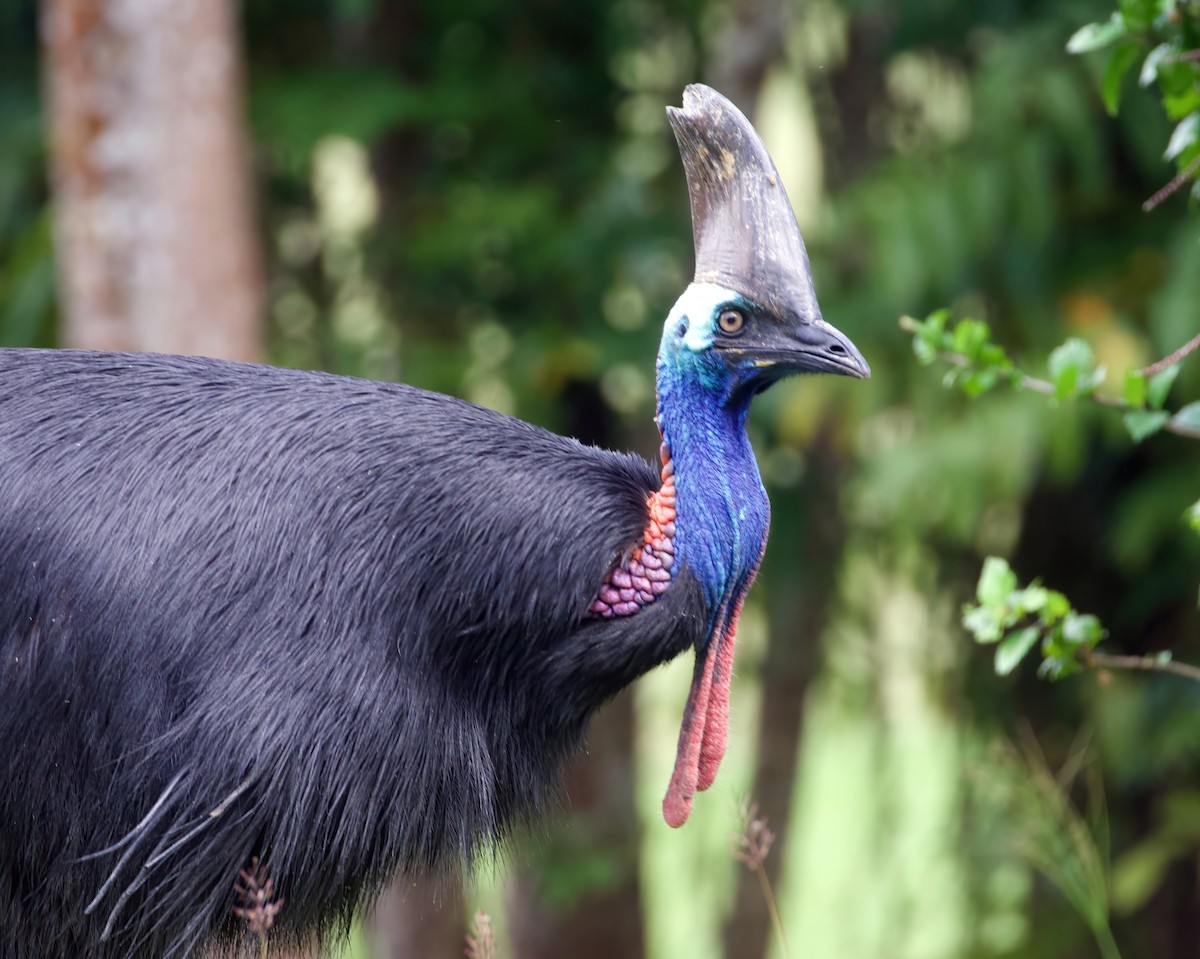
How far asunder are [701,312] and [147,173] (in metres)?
3.68

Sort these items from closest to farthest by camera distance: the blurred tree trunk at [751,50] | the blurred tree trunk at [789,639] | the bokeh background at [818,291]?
1. the bokeh background at [818,291]
2. the blurred tree trunk at [751,50]
3. the blurred tree trunk at [789,639]

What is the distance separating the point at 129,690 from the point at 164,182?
3.61m

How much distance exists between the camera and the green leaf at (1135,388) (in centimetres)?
301

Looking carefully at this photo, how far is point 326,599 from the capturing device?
273 centimetres

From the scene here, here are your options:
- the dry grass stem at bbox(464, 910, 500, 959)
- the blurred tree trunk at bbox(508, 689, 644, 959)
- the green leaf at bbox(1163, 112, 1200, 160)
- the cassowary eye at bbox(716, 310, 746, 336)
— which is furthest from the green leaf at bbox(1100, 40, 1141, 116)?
the blurred tree trunk at bbox(508, 689, 644, 959)

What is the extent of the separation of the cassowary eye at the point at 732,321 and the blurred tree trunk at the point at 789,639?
132 inches

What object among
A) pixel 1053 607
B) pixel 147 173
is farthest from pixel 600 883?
pixel 1053 607

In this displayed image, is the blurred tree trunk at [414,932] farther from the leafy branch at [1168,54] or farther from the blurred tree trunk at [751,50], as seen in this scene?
the leafy branch at [1168,54]

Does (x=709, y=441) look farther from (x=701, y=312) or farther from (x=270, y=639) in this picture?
(x=270, y=639)

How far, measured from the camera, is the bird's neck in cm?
285

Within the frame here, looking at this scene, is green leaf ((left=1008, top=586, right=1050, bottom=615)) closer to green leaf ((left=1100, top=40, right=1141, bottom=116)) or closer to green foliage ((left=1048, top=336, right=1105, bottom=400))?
green foliage ((left=1048, top=336, right=1105, bottom=400))

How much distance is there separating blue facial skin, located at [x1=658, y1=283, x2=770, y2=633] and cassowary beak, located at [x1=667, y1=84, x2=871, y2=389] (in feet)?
0.10

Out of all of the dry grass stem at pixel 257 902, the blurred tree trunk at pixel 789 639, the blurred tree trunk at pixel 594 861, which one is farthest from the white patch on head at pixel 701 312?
the blurred tree trunk at pixel 594 861

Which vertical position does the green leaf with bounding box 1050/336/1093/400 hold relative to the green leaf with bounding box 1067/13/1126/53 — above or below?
below
